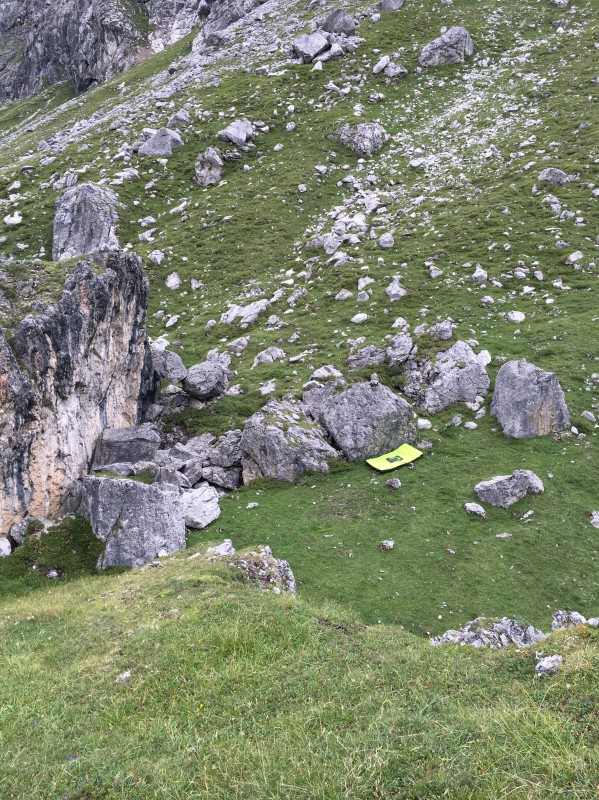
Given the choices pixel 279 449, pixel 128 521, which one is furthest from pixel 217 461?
pixel 128 521

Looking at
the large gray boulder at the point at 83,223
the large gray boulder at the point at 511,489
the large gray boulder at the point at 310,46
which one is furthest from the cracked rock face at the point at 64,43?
the large gray boulder at the point at 511,489

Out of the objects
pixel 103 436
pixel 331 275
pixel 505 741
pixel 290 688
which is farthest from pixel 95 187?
pixel 505 741

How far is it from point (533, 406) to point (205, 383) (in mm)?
18259

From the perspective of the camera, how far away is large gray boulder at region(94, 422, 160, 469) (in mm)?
23984

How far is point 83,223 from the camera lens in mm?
49344

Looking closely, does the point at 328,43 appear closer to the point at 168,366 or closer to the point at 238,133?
the point at 238,133

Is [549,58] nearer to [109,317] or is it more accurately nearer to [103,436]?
[109,317]

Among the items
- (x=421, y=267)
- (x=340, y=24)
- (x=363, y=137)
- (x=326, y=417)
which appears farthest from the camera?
(x=340, y=24)

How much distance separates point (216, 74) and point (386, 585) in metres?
79.9

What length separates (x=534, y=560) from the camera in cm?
1927

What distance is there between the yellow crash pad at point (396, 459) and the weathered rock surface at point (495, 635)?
10455mm

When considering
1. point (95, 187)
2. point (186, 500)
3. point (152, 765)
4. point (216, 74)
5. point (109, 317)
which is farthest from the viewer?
point (216, 74)

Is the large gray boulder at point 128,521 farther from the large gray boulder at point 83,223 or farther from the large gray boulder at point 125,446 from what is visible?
the large gray boulder at point 83,223

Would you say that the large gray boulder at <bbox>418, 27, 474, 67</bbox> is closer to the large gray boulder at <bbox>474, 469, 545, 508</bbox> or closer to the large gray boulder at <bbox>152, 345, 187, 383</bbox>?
the large gray boulder at <bbox>152, 345, 187, 383</bbox>
